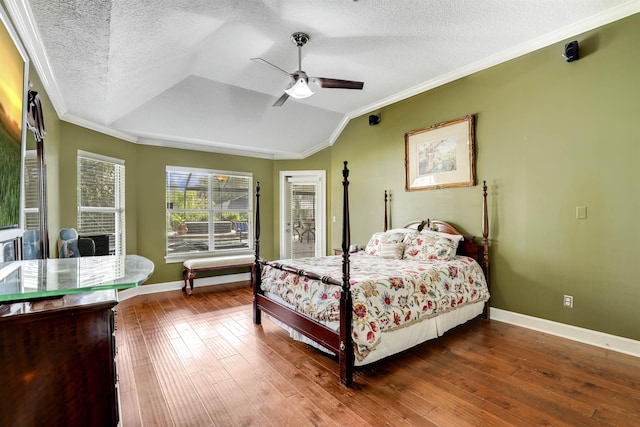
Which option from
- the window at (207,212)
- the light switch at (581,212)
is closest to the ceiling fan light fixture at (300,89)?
the light switch at (581,212)

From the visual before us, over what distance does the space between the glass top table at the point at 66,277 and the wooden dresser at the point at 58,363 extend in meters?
0.10

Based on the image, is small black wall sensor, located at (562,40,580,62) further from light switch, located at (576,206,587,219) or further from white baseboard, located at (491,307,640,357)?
white baseboard, located at (491,307,640,357)

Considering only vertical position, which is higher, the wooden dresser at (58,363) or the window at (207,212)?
the window at (207,212)

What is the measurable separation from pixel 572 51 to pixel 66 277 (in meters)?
4.14

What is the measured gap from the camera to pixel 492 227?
3.55 meters

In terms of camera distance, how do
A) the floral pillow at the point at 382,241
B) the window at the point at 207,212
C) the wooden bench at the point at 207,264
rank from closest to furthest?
the floral pillow at the point at 382,241 → the wooden bench at the point at 207,264 → the window at the point at 207,212

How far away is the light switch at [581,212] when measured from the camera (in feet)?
9.47

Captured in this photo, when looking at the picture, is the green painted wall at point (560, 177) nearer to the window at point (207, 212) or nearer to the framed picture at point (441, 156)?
the framed picture at point (441, 156)

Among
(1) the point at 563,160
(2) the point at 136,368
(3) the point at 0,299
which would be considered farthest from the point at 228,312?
(1) the point at 563,160

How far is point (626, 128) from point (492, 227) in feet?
4.68

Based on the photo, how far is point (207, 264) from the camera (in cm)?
504

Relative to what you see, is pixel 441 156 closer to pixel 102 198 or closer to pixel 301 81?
pixel 301 81

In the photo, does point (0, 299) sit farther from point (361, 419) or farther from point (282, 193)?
point (282, 193)

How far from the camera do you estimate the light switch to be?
289cm
